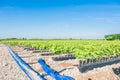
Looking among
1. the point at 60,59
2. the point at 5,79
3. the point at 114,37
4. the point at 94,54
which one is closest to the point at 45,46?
the point at 60,59

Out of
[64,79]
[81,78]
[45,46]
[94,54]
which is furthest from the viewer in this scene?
[45,46]

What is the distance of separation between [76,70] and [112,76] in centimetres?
223

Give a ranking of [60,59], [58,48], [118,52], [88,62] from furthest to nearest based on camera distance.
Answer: [58,48]
[118,52]
[60,59]
[88,62]

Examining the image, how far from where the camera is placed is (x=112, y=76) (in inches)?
366

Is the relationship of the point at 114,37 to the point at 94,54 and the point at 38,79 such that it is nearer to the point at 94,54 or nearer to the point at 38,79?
the point at 94,54

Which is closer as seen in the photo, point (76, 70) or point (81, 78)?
point (81, 78)

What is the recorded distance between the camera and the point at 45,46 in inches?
1057

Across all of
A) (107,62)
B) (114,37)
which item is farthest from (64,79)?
(114,37)

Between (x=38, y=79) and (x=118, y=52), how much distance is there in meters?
10.1

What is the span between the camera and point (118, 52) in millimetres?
17594

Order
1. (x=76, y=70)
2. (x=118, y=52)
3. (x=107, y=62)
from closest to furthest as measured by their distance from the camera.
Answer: (x=76, y=70) → (x=107, y=62) → (x=118, y=52)

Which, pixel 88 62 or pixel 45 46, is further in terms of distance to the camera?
pixel 45 46

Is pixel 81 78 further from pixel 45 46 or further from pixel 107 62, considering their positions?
pixel 45 46

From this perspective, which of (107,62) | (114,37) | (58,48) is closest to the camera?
(107,62)
